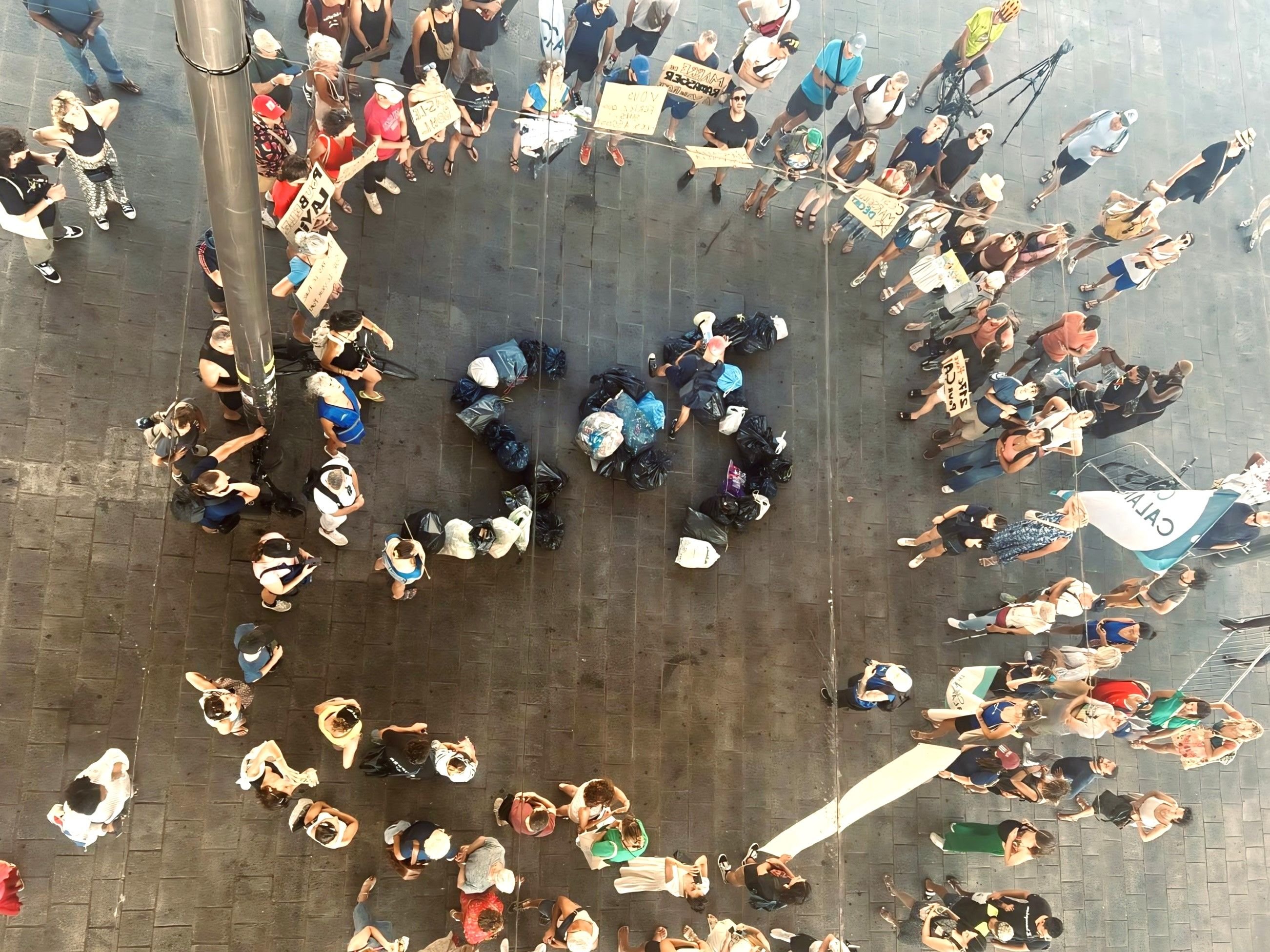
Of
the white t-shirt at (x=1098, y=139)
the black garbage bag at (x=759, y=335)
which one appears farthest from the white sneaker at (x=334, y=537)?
the white t-shirt at (x=1098, y=139)

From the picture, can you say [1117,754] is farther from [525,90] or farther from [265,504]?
[525,90]

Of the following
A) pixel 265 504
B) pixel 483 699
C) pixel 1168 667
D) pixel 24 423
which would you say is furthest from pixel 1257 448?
pixel 24 423

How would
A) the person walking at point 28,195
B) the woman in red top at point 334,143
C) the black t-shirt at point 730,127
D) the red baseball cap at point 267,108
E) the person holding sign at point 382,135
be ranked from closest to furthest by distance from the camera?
the person walking at point 28,195, the red baseball cap at point 267,108, the woman in red top at point 334,143, the person holding sign at point 382,135, the black t-shirt at point 730,127

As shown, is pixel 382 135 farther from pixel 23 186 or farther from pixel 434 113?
pixel 23 186

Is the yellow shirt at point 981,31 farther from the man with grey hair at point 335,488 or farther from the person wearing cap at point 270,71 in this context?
the man with grey hair at point 335,488

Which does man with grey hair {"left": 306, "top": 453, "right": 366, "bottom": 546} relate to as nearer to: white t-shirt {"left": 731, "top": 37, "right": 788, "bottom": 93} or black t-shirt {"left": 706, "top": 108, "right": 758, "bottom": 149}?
black t-shirt {"left": 706, "top": 108, "right": 758, "bottom": 149}
